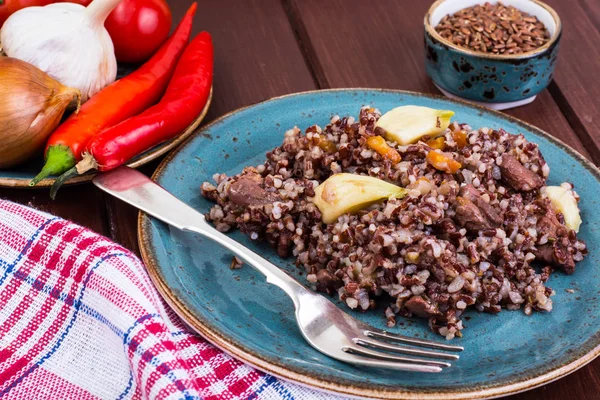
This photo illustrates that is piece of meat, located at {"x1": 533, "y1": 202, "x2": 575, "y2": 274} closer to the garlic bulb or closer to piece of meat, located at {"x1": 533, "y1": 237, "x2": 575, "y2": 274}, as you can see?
piece of meat, located at {"x1": 533, "y1": 237, "x2": 575, "y2": 274}

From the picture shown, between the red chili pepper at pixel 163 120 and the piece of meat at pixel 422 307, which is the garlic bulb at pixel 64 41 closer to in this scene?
the red chili pepper at pixel 163 120

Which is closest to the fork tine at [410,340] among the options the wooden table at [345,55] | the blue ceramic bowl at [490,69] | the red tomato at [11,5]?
the wooden table at [345,55]

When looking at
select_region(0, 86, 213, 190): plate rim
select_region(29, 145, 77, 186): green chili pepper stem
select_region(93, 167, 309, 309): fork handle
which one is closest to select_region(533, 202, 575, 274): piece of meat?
select_region(93, 167, 309, 309): fork handle

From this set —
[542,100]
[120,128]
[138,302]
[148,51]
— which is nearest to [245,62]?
[148,51]

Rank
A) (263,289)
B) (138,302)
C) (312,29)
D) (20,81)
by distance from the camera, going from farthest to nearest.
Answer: (312,29) → (20,81) → (263,289) → (138,302)

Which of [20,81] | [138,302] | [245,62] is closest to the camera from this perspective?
[138,302]

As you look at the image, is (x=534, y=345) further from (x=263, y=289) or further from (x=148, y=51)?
(x=148, y=51)
